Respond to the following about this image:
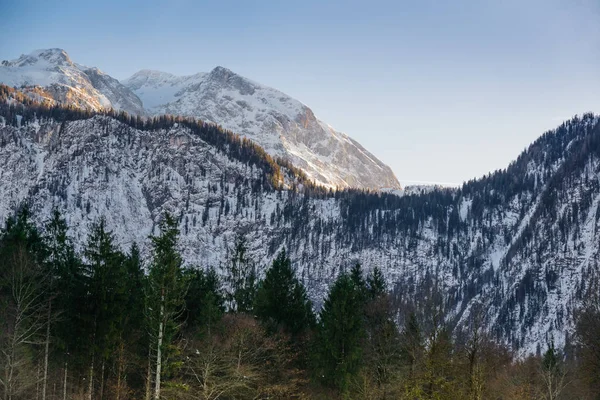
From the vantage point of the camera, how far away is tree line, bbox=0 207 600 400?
39.0 meters

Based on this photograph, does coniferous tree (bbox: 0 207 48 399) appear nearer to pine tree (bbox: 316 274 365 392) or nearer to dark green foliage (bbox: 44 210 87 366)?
dark green foliage (bbox: 44 210 87 366)

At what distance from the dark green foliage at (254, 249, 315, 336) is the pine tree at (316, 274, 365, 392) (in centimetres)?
698

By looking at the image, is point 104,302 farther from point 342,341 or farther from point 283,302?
point 283,302

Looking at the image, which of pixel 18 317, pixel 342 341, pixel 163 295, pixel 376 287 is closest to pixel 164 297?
pixel 163 295

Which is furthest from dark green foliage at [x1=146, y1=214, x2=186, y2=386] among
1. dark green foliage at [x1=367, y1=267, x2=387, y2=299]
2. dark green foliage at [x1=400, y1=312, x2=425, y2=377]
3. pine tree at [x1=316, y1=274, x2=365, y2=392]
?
dark green foliage at [x1=367, y1=267, x2=387, y2=299]

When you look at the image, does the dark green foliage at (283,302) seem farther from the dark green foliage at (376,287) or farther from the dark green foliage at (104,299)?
the dark green foliage at (104,299)

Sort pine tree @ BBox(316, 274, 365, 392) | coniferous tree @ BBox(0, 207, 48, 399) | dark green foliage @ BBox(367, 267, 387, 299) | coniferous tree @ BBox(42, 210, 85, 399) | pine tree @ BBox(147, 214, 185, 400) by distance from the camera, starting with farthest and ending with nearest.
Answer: dark green foliage @ BBox(367, 267, 387, 299)
pine tree @ BBox(316, 274, 365, 392)
coniferous tree @ BBox(42, 210, 85, 399)
pine tree @ BBox(147, 214, 185, 400)
coniferous tree @ BBox(0, 207, 48, 399)

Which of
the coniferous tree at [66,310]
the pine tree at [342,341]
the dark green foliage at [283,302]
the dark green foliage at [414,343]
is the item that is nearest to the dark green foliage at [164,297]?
the coniferous tree at [66,310]

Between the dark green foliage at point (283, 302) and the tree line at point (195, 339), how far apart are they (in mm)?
116

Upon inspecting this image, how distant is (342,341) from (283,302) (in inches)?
427

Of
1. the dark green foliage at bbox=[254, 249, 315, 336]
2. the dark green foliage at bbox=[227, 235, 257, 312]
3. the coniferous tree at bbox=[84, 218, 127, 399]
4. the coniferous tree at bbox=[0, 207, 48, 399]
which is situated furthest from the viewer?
the dark green foliage at bbox=[227, 235, 257, 312]

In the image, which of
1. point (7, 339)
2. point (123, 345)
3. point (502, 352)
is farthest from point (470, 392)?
point (502, 352)

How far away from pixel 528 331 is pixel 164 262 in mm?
183293

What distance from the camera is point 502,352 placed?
8562 centimetres
